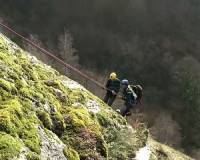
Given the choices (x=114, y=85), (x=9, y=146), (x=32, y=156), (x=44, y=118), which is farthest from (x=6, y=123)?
(x=114, y=85)

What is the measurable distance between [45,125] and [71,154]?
64 cm

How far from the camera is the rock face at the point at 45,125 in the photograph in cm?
304

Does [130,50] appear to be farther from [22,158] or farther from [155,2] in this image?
[22,158]

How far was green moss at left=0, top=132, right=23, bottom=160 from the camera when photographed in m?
2.62

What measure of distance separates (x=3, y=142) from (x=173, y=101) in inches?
1776

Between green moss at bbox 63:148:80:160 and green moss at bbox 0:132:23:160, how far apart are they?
1.04 meters

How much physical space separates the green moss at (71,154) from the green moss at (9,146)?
1041 millimetres

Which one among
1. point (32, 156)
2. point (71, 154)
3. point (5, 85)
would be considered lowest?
point (32, 156)

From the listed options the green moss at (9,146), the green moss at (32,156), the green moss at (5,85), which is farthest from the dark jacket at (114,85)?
the green moss at (9,146)

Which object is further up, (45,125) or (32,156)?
(45,125)

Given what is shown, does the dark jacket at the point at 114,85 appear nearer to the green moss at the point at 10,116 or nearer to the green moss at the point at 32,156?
the green moss at the point at 10,116

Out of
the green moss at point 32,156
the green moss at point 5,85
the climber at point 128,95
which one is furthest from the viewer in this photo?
the climber at point 128,95

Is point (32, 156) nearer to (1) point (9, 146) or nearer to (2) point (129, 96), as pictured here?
(1) point (9, 146)

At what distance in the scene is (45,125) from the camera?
12.6 ft
